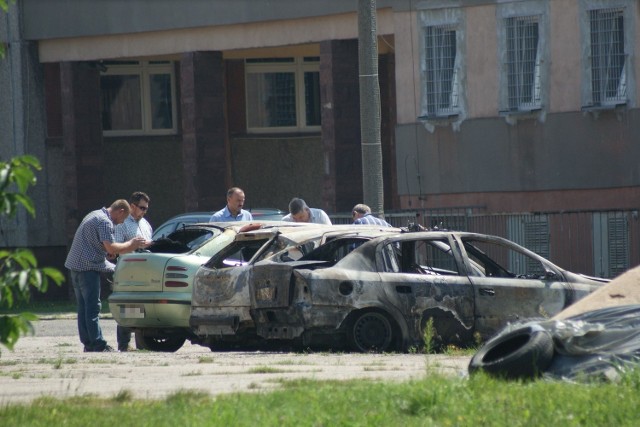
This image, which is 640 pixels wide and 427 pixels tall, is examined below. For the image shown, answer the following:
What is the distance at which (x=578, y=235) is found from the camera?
994 inches

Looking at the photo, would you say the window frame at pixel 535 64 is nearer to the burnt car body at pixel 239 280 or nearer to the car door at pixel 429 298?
the burnt car body at pixel 239 280

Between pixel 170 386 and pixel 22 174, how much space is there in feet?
11.7

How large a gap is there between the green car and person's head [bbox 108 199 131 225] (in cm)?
45

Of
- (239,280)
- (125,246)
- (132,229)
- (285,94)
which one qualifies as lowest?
(239,280)

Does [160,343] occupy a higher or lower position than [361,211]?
lower

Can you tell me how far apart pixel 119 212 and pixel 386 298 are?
3972 mm

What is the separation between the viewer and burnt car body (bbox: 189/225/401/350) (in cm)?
1541

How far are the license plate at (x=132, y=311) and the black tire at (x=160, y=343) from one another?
36 centimetres

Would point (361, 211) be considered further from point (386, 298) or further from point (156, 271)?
point (386, 298)

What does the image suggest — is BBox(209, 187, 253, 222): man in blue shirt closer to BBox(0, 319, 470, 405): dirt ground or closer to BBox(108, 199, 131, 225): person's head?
BBox(108, 199, 131, 225): person's head

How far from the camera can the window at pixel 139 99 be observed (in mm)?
38000

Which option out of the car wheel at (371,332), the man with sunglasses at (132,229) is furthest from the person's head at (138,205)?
the car wheel at (371,332)

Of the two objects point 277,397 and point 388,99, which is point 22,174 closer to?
point 277,397

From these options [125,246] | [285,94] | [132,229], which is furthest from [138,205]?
[285,94]
